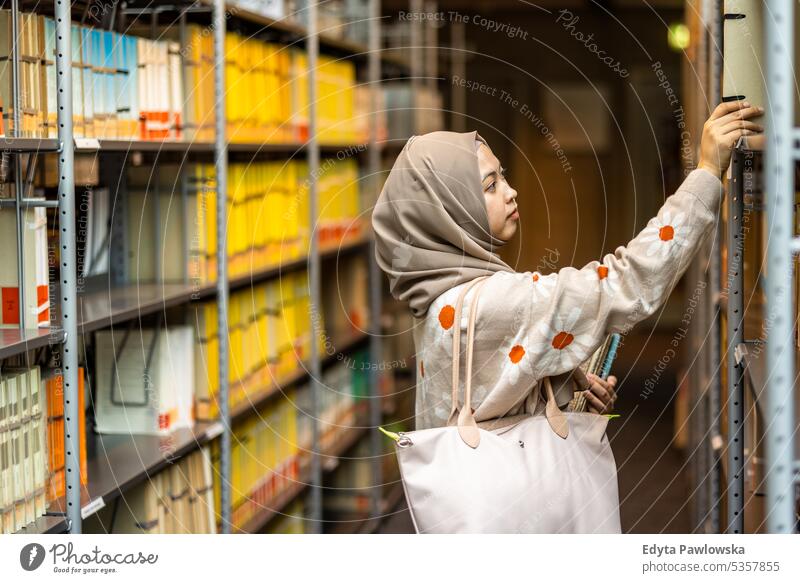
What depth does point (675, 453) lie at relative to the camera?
5.44 metres

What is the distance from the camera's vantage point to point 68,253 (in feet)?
7.03

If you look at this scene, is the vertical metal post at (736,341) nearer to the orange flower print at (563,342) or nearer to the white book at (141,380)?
the orange flower print at (563,342)

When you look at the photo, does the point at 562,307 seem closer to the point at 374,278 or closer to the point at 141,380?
the point at 141,380

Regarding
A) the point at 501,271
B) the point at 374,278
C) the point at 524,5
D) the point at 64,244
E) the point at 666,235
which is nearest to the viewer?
the point at 666,235

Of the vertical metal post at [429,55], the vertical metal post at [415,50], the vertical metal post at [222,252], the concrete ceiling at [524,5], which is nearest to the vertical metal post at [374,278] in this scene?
the vertical metal post at [415,50]

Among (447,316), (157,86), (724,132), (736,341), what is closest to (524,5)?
(157,86)

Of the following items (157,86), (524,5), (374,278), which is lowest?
(374,278)

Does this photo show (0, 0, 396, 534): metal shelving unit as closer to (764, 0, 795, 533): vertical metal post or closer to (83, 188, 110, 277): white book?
(83, 188, 110, 277): white book

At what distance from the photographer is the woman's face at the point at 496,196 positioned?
184 centimetres

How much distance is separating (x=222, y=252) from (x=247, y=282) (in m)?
0.30

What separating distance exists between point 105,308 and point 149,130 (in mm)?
512

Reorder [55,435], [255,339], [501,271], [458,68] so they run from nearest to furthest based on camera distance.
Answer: [501,271]
[55,435]
[255,339]
[458,68]

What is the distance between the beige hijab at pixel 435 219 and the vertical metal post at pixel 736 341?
48 cm
